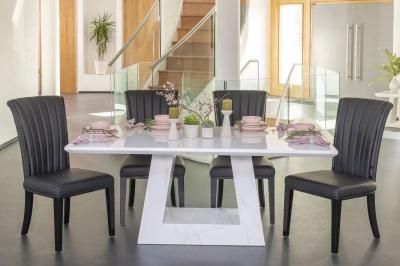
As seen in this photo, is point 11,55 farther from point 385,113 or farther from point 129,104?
point 385,113

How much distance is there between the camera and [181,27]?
1135 centimetres

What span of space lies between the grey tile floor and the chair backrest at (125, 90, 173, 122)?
725mm

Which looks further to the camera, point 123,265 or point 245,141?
point 245,141

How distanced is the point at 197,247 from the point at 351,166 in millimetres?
1182

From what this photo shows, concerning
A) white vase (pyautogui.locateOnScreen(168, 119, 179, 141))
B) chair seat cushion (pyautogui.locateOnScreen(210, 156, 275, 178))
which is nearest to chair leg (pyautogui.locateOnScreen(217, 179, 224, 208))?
chair seat cushion (pyautogui.locateOnScreen(210, 156, 275, 178))

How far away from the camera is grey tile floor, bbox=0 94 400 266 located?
179 inches

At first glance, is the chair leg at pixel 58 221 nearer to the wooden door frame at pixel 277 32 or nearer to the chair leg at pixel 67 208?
the chair leg at pixel 67 208

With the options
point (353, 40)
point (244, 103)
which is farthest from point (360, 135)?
point (353, 40)

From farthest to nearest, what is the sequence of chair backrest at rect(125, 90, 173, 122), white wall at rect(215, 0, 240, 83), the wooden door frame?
1. the wooden door frame
2. white wall at rect(215, 0, 240, 83)
3. chair backrest at rect(125, 90, 173, 122)

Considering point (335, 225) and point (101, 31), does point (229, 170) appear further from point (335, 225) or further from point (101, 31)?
point (101, 31)

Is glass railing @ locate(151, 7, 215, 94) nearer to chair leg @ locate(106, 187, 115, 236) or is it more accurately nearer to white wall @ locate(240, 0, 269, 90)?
chair leg @ locate(106, 187, 115, 236)

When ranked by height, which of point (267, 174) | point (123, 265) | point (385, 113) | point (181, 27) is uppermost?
point (181, 27)

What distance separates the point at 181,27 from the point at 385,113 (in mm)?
6844

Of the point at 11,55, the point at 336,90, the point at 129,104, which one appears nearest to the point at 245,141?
the point at 129,104
